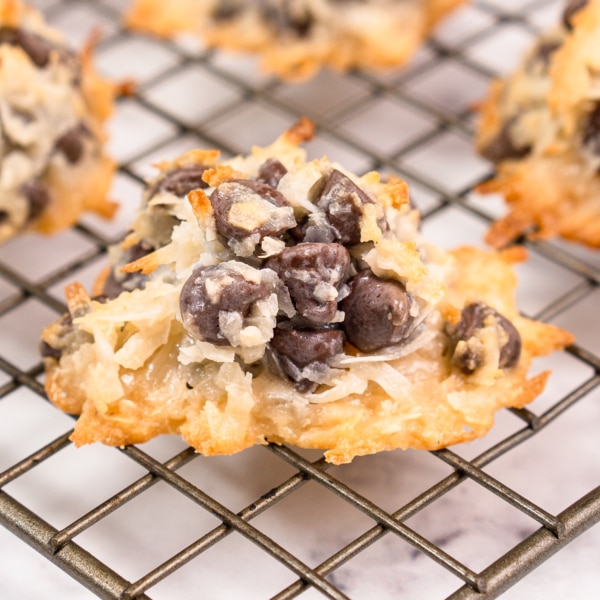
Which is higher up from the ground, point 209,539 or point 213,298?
point 213,298

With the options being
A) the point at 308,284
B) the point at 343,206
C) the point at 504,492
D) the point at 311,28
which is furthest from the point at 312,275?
the point at 311,28

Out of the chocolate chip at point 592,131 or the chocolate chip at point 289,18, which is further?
the chocolate chip at point 289,18

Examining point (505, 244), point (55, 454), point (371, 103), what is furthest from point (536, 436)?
point (371, 103)

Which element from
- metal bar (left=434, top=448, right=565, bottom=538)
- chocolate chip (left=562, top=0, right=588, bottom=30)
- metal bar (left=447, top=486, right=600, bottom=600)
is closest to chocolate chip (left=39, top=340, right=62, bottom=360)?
metal bar (left=434, top=448, right=565, bottom=538)

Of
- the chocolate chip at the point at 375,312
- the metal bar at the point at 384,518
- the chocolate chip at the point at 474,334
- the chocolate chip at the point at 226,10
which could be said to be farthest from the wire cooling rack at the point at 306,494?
the chocolate chip at the point at 226,10

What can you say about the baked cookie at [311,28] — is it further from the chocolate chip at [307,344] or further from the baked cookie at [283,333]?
the chocolate chip at [307,344]

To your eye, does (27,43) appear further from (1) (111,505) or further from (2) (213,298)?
(1) (111,505)

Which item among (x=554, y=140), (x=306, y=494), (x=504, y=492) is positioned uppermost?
(x=554, y=140)
